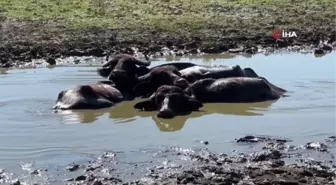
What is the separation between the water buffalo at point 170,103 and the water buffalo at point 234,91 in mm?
571

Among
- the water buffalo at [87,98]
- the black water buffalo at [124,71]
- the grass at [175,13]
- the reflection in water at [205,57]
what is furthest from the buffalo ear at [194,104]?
the grass at [175,13]

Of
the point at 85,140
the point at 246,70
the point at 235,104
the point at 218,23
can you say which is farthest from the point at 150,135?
the point at 218,23

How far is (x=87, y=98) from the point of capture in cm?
1181

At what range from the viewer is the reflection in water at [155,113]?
426 inches

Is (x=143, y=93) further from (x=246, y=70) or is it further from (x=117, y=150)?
(x=117, y=150)

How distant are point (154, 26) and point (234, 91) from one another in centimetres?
807

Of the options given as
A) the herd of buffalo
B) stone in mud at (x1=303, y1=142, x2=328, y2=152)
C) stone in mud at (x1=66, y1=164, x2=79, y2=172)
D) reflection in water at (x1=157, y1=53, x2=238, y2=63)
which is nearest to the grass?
reflection in water at (x1=157, y1=53, x2=238, y2=63)

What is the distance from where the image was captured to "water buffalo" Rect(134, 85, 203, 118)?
11092 millimetres

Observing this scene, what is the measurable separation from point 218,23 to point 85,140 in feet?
36.8

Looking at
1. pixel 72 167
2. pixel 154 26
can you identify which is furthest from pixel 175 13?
pixel 72 167

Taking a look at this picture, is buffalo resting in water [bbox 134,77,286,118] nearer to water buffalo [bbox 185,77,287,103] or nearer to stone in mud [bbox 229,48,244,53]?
water buffalo [bbox 185,77,287,103]

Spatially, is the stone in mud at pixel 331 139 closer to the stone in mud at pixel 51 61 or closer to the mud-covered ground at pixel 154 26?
the mud-covered ground at pixel 154 26

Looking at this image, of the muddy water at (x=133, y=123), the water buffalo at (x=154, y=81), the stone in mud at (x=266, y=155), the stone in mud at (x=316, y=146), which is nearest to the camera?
the stone in mud at (x=266, y=155)

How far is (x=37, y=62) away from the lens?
1633 cm
